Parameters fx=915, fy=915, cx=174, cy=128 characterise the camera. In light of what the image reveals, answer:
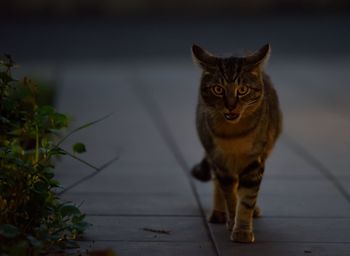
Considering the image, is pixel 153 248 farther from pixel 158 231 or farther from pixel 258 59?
pixel 258 59

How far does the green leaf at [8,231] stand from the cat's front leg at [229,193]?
1.89 meters

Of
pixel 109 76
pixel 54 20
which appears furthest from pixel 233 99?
pixel 54 20

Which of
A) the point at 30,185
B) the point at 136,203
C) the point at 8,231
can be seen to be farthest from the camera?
the point at 136,203

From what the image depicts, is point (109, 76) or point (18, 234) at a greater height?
point (109, 76)

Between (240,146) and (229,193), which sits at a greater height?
(240,146)

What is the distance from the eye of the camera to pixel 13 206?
6.07 metres

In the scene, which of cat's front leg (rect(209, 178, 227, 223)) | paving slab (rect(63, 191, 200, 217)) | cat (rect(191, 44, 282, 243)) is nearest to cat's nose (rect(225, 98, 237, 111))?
cat (rect(191, 44, 282, 243))

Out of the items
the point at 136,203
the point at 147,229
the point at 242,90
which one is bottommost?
the point at 147,229

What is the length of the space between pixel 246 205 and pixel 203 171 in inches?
43.1

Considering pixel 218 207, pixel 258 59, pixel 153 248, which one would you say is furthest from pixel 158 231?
pixel 258 59

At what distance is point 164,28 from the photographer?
2320cm

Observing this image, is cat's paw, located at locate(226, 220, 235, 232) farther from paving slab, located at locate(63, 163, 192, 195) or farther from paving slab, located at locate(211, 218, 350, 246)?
paving slab, located at locate(63, 163, 192, 195)

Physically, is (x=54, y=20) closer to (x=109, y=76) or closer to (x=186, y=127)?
(x=109, y=76)

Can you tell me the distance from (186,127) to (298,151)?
5.89 ft
